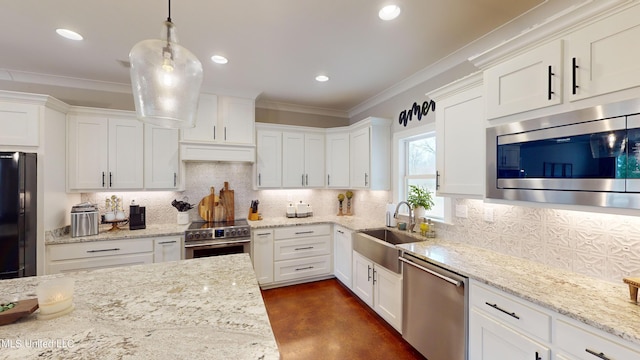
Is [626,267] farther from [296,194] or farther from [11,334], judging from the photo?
[296,194]

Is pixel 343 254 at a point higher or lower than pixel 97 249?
lower

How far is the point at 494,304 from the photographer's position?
1.56m

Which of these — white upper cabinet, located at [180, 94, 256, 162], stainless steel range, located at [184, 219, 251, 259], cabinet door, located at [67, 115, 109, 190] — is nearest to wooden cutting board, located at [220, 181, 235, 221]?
stainless steel range, located at [184, 219, 251, 259]

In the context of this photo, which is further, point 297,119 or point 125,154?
point 297,119

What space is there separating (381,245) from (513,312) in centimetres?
123

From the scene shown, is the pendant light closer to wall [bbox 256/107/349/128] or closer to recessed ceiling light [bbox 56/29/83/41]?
recessed ceiling light [bbox 56/29/83/41]

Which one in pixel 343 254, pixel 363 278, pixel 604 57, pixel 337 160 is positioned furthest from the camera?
pixel 337 160

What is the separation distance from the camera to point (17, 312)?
1.04m

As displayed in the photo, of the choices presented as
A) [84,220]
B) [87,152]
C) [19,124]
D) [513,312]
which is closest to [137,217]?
[84,220]

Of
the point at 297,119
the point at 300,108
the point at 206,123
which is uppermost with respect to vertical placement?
the point at 300,108

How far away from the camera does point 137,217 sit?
3189 mm

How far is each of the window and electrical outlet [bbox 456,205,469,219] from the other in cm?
28

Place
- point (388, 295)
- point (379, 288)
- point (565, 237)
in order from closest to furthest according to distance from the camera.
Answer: point (565, 237) → point (388, 295) → point (379, 288)

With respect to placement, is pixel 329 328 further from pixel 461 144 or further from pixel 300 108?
pixel 300 108
